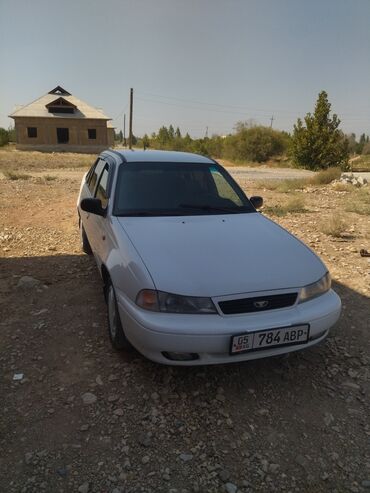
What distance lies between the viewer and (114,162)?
388cm

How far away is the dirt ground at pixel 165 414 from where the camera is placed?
6.28ft

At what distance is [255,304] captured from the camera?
7.69 feet

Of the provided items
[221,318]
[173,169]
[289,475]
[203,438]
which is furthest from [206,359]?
[173,169]

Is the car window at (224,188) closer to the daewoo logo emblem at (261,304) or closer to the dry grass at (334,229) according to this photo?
the daewoo logo emblem at (261,304)

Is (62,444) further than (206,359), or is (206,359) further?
(206,359)

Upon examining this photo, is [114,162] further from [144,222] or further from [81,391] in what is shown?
[81,391]

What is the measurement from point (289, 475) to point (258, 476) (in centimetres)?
17

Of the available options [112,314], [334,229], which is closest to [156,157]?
[112,314]

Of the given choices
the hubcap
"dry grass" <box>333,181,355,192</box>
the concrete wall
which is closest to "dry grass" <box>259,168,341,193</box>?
"dry grass" <box>333,181,355,192</box>

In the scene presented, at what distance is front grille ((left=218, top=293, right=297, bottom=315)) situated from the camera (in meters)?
2.30

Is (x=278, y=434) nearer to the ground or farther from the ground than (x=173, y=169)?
nearer to the ground

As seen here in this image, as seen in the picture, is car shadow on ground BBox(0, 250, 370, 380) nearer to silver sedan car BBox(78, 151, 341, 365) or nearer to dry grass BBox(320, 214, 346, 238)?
silver sedan car BBox(78, 151, 341, 365)

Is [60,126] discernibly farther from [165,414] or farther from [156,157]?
[165,414]

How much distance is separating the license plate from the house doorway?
128ft
